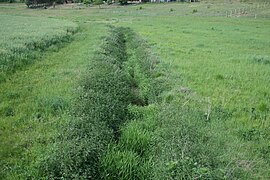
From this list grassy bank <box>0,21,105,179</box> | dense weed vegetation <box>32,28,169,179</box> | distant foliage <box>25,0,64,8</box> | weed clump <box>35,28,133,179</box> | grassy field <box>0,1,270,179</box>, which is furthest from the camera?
distant foliage <box>25,0,64,8</box>

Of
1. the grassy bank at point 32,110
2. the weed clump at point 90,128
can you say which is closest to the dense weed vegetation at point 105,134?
the weed clump at point 90,128

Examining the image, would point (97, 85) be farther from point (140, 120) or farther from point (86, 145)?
point (86, 145)

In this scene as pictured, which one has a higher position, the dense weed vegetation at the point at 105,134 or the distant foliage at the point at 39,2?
the distant foliage at the point at 39,2

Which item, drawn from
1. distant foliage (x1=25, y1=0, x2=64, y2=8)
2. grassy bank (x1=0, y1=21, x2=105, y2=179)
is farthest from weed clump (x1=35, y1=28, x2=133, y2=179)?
distant foliage (x1=25, y1=0, x2=64, y2=8)

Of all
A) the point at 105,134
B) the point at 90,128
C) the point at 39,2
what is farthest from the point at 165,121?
the point at 39,2

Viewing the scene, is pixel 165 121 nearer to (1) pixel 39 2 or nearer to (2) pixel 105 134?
(2) pixel 105 134

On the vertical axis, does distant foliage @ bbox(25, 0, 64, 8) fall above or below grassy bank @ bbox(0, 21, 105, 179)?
above

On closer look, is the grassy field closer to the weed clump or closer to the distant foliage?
the weed clump

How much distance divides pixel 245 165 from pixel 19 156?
568 cm

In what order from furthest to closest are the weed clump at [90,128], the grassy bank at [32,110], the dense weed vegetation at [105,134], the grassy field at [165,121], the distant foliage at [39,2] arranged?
the distant foliage at [39,2], the grassy bank at [32,110], the grassy field at [165,121], the dense weed vegetation at [105,134], the weed clump at [90,128]

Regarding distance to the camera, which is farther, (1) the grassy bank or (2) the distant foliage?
(2) the distant foliage

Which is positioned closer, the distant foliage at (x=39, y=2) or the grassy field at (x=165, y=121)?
the grassy field at (x=165, y=121)

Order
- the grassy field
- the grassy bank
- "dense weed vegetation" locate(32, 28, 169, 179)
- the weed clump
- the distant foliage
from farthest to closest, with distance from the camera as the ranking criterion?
the distant foliage, the grassy bank, the grassy field, "dense weed vegetation" locate(32, 28, 169, 179), the weed clump

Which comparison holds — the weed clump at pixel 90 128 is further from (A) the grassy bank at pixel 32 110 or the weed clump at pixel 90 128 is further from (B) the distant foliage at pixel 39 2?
(B) the distant foliage at pixel 39 2
